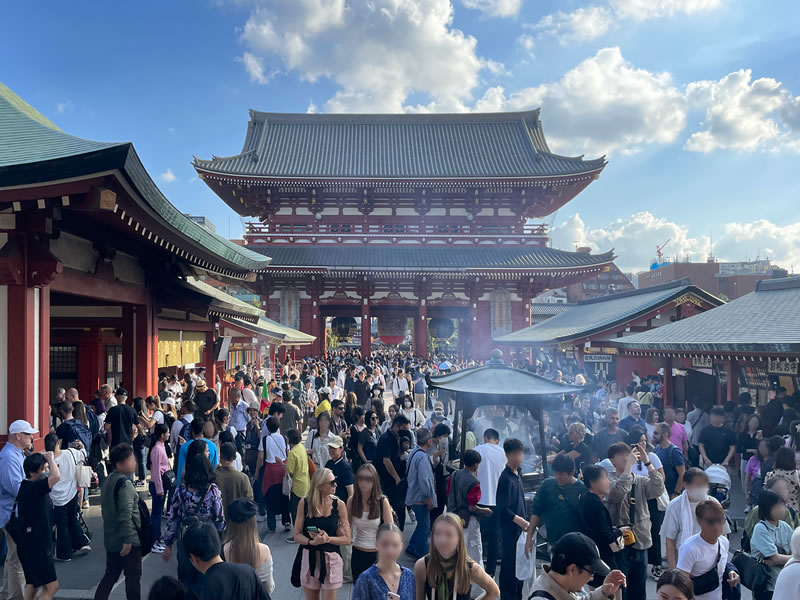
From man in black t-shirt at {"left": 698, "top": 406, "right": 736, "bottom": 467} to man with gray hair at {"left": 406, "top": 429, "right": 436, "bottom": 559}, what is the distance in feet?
15.7

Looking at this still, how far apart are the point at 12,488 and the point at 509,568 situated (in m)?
5.17

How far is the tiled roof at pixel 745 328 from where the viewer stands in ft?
29.3

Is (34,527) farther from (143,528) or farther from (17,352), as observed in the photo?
(17,352)

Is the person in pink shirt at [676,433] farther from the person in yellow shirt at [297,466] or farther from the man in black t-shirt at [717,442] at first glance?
the person in yellow shirt at [297,466]

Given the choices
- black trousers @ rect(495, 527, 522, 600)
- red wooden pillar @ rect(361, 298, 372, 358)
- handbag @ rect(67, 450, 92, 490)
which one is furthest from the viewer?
red wooden pillar @ rect(361, 298, 372, 358)

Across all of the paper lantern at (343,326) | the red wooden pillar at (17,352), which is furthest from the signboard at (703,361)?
the paper lantern at (343,326)

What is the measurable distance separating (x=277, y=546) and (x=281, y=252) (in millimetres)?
21053

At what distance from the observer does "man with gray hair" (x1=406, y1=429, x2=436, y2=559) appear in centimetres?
617

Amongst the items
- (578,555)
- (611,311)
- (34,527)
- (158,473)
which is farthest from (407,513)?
(611,311)

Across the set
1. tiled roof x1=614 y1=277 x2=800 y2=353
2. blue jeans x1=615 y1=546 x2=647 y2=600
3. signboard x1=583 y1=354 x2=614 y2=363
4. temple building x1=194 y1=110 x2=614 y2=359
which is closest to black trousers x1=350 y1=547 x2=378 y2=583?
blue jeans x1=615 y1=546 x2=647 y2=600

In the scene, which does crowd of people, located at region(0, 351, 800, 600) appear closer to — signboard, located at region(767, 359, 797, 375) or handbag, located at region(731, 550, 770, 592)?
handbag, located at region(731, 550, 770, 592)

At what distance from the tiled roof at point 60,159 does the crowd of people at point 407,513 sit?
2.72 meters

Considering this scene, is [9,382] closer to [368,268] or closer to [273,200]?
A: [368,268]

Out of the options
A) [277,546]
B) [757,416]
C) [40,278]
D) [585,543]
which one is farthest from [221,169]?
[585,543]
